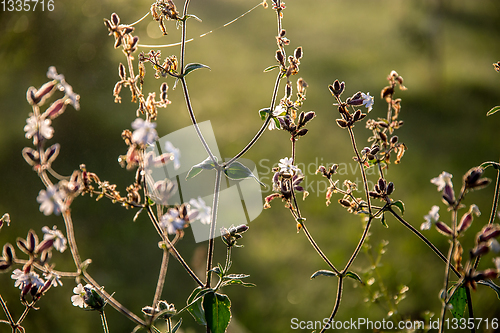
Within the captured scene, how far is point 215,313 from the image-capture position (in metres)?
1.20

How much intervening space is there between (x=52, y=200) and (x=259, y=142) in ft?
14.2

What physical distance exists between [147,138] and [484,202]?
4.04 metres

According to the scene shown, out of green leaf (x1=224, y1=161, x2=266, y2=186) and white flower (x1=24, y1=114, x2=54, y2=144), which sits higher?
white flower (x1=24, y1=114, x2=54, y2=144)

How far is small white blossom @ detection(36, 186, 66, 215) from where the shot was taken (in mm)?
814

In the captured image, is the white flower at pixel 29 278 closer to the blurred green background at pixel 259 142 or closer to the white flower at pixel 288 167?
the white flower at pixel 288 167

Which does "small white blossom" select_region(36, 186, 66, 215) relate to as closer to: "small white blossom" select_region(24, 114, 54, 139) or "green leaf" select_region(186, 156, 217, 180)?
"small white blossom" select_region(24, 114, 54, 139)

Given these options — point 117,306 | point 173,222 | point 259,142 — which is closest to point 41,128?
point 173,222

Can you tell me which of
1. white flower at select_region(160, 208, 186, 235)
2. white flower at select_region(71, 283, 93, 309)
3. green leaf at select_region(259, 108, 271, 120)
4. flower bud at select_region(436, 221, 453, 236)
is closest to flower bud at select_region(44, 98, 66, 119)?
white flower at select_region(160, 208, 186, 235)

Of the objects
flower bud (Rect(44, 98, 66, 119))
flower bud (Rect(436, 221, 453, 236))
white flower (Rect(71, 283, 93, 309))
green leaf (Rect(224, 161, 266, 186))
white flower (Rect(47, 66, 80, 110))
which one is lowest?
white flower (Rect(71, 283, 93, 309))

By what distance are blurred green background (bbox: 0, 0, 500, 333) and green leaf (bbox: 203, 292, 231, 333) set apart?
1.34 meters

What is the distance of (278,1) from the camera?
1414 millimetres

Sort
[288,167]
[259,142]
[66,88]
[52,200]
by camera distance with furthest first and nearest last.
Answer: [259,142] < [288,167] < [66,88] < [52,200]

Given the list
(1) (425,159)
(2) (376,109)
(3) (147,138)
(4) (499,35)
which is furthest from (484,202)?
(4) (499,35)

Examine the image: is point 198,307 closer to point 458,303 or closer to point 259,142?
point 458,303
